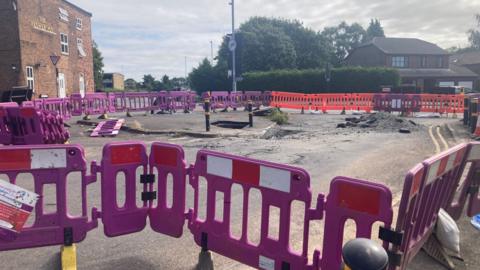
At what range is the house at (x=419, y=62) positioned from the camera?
6116 centimetres

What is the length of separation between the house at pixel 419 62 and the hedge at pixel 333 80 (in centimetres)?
1740

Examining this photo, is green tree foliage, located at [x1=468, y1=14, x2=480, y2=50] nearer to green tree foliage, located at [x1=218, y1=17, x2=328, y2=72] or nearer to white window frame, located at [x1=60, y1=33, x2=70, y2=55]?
green tree foliage, located at [x1=218, y1=17, x2=328, y2=72]

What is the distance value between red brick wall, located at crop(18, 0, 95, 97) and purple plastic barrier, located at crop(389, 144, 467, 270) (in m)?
27.0

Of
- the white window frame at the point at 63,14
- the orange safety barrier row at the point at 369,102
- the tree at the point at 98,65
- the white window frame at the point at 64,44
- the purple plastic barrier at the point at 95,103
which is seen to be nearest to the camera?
the purple plastic barrier at the point at 95,103

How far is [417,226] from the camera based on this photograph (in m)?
3.86

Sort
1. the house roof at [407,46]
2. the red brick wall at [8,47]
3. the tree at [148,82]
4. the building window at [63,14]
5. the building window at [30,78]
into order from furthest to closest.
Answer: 1. the tree at [148,82]
2. the house roof at [407,46]
3. the building window at [63,14]
4. the building window at [30,78]
5. the red brick wall at [8,47]

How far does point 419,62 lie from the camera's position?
209ft

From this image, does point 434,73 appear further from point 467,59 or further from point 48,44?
point 48,44

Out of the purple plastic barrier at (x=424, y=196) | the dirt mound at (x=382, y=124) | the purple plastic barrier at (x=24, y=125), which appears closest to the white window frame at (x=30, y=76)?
the purple plastic barrier at (x=24, y=125)

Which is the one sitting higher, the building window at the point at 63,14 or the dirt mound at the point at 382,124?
the building window at the point at 63,14

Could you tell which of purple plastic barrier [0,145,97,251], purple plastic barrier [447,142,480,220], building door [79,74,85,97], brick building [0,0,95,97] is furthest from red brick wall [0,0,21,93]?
purple plastic barrier [447,142,480,220]

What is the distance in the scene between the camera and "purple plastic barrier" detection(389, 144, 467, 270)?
318 centimetres

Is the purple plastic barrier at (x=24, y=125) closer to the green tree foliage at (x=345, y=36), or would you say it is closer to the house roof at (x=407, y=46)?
the house roof at (x=407, y=46)

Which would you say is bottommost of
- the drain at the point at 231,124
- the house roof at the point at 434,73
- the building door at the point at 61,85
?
the drain at the point at 231,124
